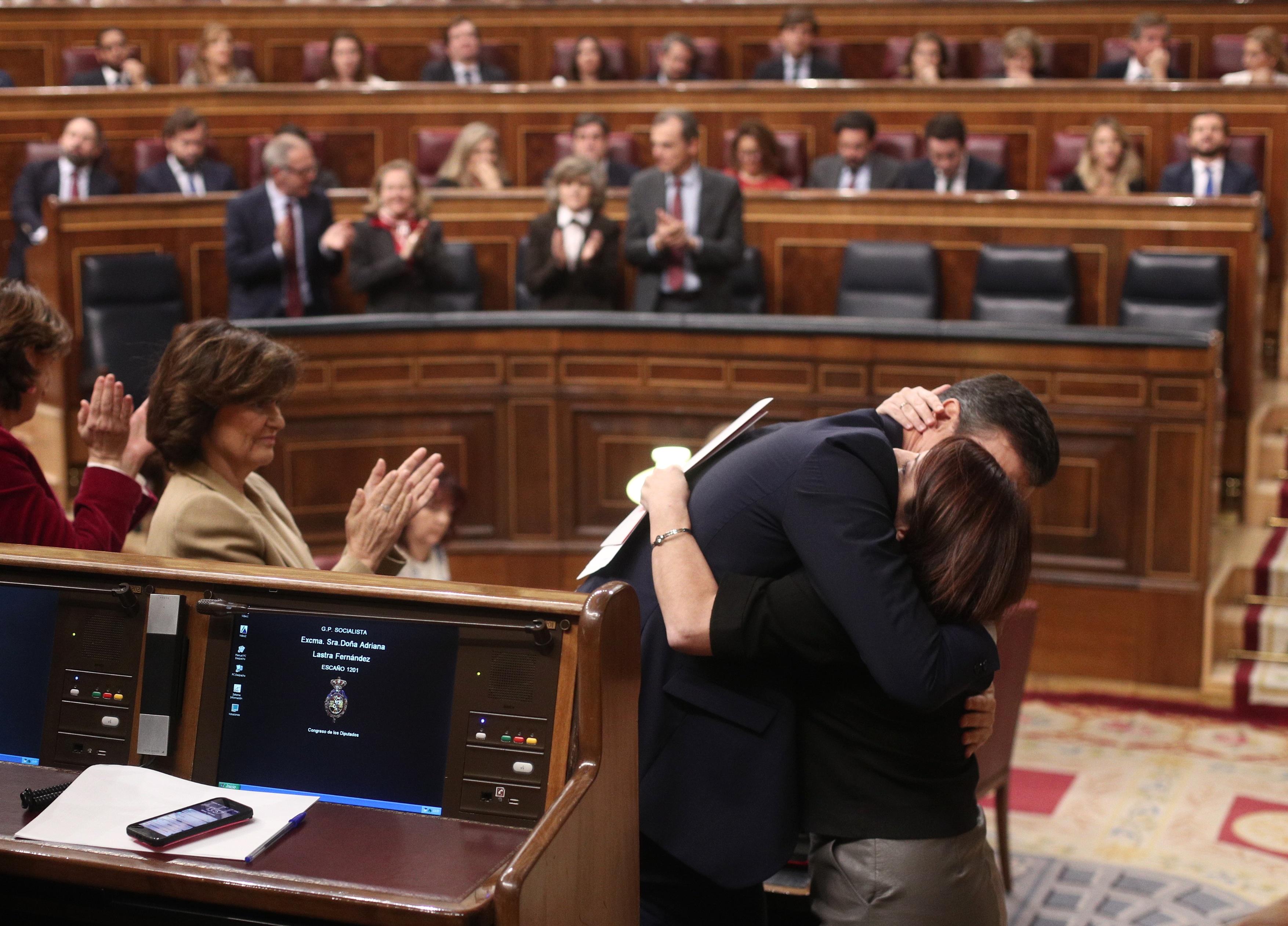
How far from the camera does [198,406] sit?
74.7 inches

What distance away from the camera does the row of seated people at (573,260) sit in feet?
15.4

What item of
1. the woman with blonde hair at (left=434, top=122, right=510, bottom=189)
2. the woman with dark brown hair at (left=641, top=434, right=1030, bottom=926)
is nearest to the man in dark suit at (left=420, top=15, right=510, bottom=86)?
the woman with blonde hair at (left=434, top=122, right=510, bottom=189)

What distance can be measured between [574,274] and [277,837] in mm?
3472

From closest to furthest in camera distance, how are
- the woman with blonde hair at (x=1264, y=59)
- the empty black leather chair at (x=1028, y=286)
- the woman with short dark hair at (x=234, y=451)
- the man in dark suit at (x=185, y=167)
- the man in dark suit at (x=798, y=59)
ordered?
the woman with short dark hair at (x=234, y=451) → the empty black leather chair at (x=1028, y=286) → the man in dark suit at (x=185, y=167) → the woman with blonde hair at (x=1264, y=59) → the man in dark suit at (x=798, y=59)

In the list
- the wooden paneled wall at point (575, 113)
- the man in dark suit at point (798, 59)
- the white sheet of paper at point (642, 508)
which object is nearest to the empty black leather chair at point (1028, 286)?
the wooden paneled wall at point (575, 113)

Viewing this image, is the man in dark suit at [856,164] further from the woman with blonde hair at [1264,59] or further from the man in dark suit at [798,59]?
the woman with blonde hair at [1264,59]

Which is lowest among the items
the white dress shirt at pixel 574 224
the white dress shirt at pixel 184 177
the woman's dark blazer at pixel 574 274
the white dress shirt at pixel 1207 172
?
the woman's dark blazer at pixel 574 274

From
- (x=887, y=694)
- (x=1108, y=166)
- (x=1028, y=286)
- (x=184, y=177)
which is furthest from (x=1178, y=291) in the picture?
(x=184, y=177)

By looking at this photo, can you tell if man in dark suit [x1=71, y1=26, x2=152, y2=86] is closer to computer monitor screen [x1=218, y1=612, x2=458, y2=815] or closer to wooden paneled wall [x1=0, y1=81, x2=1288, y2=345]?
wooden paneled wall [x1=0, y1=81, x2=1288, y2=345]

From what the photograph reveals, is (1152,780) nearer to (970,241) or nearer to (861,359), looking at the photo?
(861,359)

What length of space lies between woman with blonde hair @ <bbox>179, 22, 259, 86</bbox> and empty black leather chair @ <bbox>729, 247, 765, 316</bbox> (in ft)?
8.87

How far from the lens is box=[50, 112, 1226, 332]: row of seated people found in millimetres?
4688

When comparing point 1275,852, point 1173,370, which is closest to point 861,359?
point 1173,370

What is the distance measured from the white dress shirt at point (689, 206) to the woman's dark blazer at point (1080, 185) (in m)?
1.51
